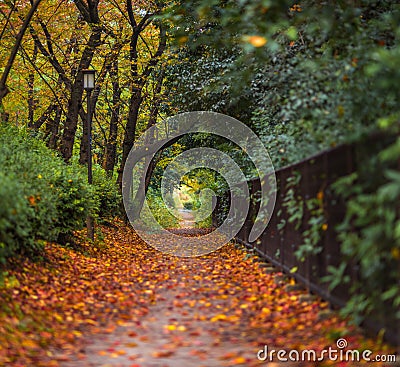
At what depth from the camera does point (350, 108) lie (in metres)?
7.36

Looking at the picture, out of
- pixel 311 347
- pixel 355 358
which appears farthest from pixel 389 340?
pixel 311 347

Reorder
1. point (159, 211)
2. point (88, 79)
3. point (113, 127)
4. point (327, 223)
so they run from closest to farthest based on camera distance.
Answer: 1. point (327, 223)
2. point (88, 79)
3. point (113, 127)
4. point (159, 211)

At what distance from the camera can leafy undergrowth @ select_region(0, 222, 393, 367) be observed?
6133mm

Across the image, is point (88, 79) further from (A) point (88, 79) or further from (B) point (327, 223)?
(B) point (327, 223)

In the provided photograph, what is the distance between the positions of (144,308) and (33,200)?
2.81 metres

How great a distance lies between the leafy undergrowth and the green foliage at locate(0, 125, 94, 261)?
1.47 ft

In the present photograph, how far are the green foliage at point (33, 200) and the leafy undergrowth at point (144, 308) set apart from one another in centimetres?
45

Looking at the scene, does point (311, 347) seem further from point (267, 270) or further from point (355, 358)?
point (267, 270)

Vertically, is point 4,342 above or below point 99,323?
below

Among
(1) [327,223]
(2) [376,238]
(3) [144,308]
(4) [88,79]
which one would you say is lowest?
(2) [376,238]

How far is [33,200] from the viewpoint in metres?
9.92

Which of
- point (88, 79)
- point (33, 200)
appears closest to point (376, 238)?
point (33, 200)

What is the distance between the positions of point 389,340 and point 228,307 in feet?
11.1

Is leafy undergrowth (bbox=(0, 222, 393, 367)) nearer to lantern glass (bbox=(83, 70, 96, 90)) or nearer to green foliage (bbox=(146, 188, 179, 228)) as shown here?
lantern glass (bbox=(83, 70, 96, 90))
